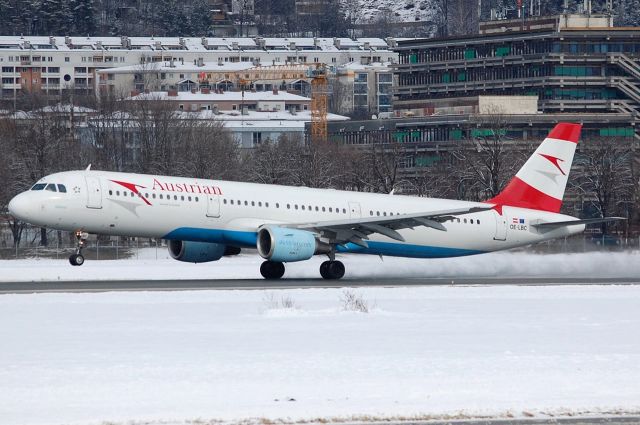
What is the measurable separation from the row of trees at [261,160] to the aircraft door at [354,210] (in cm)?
4413

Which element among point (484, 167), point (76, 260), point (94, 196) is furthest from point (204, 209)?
point (484, 167)

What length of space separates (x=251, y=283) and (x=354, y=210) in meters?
6.33

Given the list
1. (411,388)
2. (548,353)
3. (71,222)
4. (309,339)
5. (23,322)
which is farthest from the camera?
(71,222)

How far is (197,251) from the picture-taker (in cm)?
5059

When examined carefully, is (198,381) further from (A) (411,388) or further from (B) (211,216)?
(B) (211,216)

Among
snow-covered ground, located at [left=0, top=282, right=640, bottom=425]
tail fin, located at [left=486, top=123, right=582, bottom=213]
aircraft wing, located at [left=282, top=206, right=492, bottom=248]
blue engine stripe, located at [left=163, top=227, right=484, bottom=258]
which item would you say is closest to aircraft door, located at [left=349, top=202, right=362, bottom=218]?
blue engine stripe, located at [left=163, top=227, right=484, bottom=258]

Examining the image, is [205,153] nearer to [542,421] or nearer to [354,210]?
[354,210]

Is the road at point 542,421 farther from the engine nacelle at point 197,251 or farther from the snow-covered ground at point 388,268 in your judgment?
the snow-covered ground at point 388,268

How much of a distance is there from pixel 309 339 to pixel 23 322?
7544 millimetres

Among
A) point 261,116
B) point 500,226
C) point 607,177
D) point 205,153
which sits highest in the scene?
point 500,226

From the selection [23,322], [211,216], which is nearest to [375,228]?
[211,216]

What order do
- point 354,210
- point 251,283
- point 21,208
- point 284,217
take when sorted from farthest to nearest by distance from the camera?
point 354,210 < point 284,217 < point 251,283 < point 21,208

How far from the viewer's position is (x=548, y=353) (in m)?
29.5

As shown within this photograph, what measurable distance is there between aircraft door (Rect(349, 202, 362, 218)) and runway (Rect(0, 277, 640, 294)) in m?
2.47
